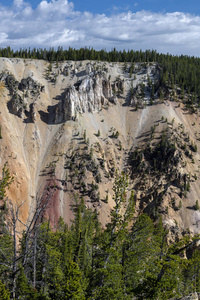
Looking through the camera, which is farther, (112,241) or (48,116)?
(48,116)

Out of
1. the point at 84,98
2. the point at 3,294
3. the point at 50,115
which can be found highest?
the point at 84,98

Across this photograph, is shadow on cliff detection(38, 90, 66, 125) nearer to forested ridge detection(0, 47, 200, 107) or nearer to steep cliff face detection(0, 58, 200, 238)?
steep cliff face detection(0, 58, 200, 238)

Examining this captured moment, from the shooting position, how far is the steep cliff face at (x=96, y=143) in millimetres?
76562

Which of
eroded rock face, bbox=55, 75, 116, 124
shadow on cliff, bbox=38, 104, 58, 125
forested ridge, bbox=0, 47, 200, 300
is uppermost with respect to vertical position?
eroded rock face, bbox=55, 75, 116, 124

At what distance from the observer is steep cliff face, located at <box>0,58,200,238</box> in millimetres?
76562

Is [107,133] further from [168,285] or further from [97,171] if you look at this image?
[168,285]

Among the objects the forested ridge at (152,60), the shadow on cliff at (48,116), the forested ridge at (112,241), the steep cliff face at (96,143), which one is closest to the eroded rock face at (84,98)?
the steep cliff face at (96,143)

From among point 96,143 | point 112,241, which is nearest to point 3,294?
point 112,241

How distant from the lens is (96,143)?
91.1 metres

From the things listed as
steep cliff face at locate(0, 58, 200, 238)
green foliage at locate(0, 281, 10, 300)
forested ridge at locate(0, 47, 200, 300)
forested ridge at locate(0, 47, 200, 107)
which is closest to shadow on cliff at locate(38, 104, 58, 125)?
steep cliff face at locate(0, 58, 200, 238)

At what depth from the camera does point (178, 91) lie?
116 meters

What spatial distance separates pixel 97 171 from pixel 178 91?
58.6 m

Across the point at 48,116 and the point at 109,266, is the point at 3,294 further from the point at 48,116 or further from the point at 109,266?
the point at 48,116

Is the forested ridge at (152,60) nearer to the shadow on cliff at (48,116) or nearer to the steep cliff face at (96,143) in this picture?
the steep cliff face at (96,143)
